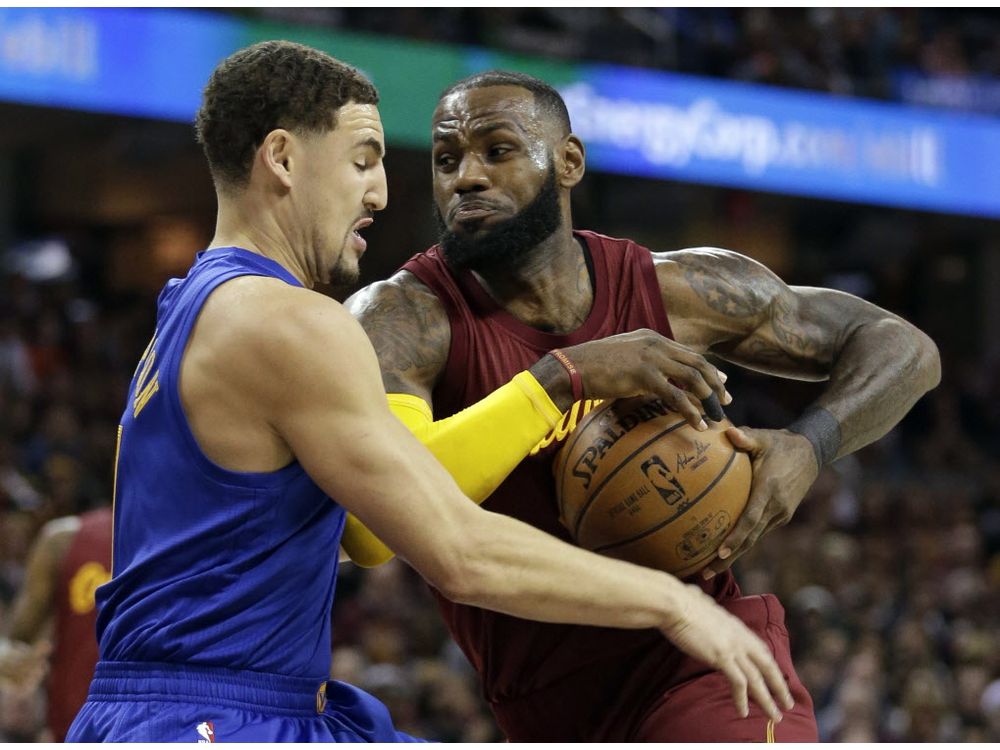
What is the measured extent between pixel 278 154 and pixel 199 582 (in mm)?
788

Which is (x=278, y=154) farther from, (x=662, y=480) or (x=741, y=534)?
(x=741, y=534)

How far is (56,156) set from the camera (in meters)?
14.7

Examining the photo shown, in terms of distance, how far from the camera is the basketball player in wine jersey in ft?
10.8

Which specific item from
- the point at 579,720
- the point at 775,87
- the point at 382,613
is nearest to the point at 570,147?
the point at 579,720

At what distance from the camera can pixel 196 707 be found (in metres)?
2.54

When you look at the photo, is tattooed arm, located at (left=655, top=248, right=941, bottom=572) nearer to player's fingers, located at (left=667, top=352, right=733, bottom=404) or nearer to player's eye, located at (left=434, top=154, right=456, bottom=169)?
player's fingers, located at (left=667, top=352, right=733, bottom=404)

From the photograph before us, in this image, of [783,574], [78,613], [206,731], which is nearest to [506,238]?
[206,731]

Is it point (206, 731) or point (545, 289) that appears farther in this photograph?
point (545, 289)

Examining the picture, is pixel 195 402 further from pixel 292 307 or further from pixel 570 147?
pixel 570 147

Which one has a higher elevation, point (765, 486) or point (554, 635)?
point (765, 486)

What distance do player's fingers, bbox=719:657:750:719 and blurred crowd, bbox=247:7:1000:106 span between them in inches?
339

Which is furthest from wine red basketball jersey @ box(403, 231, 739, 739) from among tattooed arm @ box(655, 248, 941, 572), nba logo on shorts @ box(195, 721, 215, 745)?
nba logo on shorts @ box(195, 721, 215, 745)

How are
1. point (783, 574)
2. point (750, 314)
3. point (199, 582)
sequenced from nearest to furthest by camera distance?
point (199, 582)
point (750, 314)
point (783, 574)

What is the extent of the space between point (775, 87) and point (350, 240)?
1022 cm
